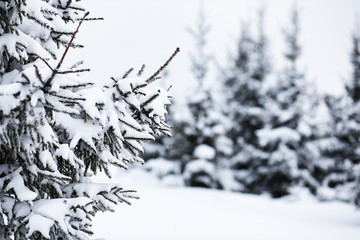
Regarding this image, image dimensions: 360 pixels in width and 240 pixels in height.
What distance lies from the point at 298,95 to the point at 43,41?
17.1m

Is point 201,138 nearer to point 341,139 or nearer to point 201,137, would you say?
point 201,137

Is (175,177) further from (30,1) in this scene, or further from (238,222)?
(30,1)

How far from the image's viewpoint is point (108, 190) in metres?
3.00

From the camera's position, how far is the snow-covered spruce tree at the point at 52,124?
2.52m

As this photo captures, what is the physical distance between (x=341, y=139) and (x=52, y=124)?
56.6 feet

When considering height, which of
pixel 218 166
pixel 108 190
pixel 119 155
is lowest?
pixel 218 166

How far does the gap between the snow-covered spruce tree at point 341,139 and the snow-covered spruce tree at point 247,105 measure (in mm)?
3251

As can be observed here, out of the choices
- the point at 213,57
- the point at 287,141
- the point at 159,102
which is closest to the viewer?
the point at 159,102

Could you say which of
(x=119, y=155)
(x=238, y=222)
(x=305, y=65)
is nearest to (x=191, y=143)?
(x=305, y=65)

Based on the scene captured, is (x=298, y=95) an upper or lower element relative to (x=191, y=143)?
upper

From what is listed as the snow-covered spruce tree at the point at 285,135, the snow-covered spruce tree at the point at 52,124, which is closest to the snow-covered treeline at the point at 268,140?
the snow-covered spruce tree at the point at 285,135

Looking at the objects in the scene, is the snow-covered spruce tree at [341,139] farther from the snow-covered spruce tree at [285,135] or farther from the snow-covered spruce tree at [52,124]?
the snow-covered spruce tree at [52,124]

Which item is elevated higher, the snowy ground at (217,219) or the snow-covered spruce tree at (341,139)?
the snow-covered spruce tree at (341,139)

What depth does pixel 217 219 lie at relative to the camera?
385 inches
